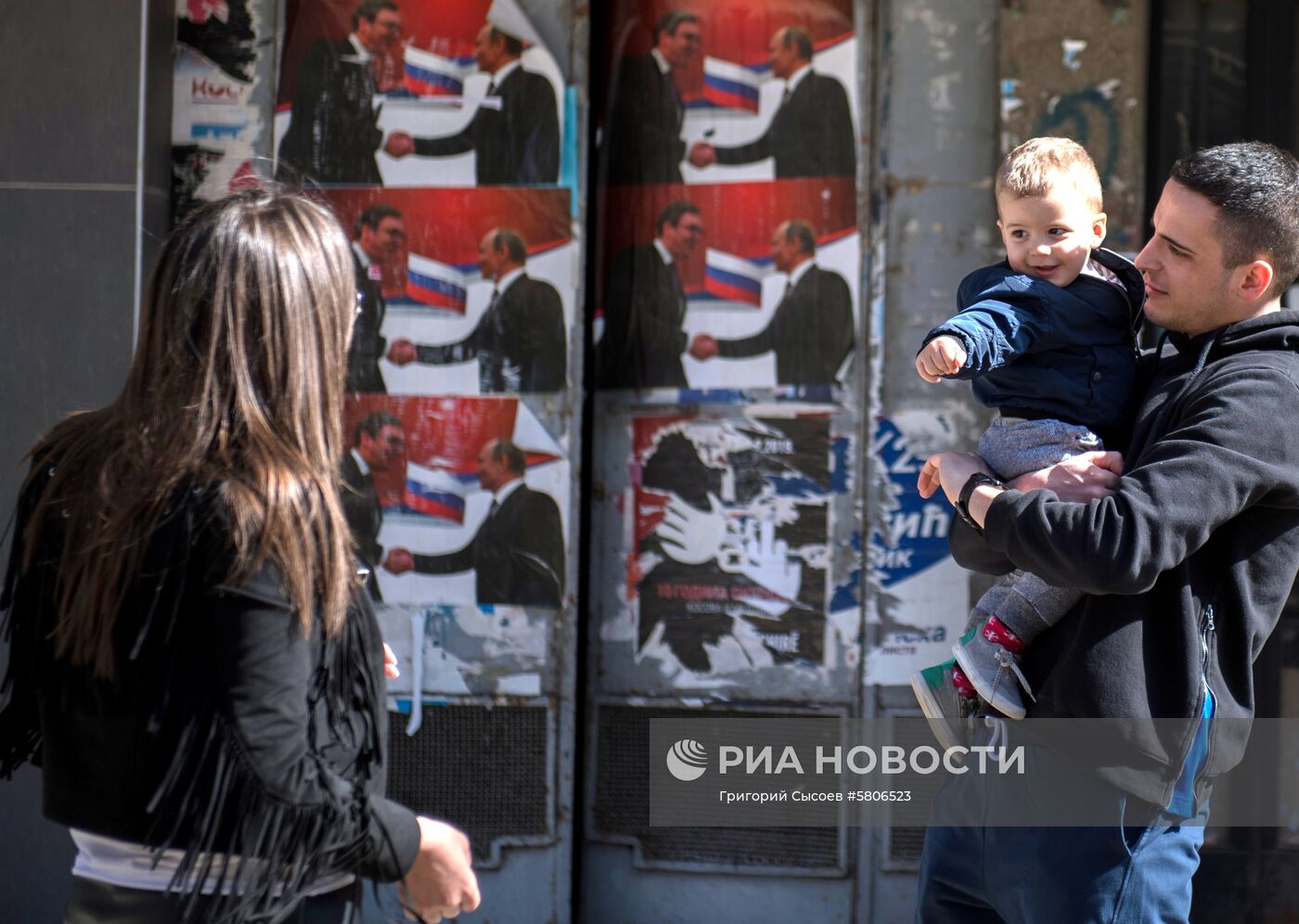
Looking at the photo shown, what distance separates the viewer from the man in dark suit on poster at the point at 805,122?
167 inches

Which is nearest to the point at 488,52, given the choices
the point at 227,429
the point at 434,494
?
the point at 434,494

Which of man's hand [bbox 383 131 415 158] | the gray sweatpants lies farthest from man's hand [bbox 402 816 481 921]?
man's hand [bbox 383 131 415 158]

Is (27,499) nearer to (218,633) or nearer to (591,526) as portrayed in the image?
(218,633)

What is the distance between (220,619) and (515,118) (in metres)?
2.94

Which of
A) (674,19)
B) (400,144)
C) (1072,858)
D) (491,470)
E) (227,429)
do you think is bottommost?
(1072,858)

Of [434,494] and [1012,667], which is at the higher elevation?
[434,494]

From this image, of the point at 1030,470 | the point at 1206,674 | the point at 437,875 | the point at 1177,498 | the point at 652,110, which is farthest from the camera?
the point at 652,110

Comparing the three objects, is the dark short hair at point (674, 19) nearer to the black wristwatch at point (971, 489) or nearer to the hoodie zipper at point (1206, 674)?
the black wristwatch at point (971, 489)

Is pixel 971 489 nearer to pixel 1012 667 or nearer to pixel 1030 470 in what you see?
pixel 1030 470

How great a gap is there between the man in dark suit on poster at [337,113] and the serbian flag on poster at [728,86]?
1048mm

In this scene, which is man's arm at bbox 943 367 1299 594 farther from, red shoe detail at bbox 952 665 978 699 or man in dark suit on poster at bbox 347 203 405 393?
man in dark suit on poster at bbox 347 203 405 393

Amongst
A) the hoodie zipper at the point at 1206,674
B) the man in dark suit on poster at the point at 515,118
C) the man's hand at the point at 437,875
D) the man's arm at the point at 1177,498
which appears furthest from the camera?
the man in dark suit on poster at the point at 515,118

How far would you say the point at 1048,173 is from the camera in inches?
91.3

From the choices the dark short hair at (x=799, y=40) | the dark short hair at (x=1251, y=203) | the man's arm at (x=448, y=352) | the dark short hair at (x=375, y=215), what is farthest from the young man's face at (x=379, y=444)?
the dark short hair at (x=1251, y=203)
